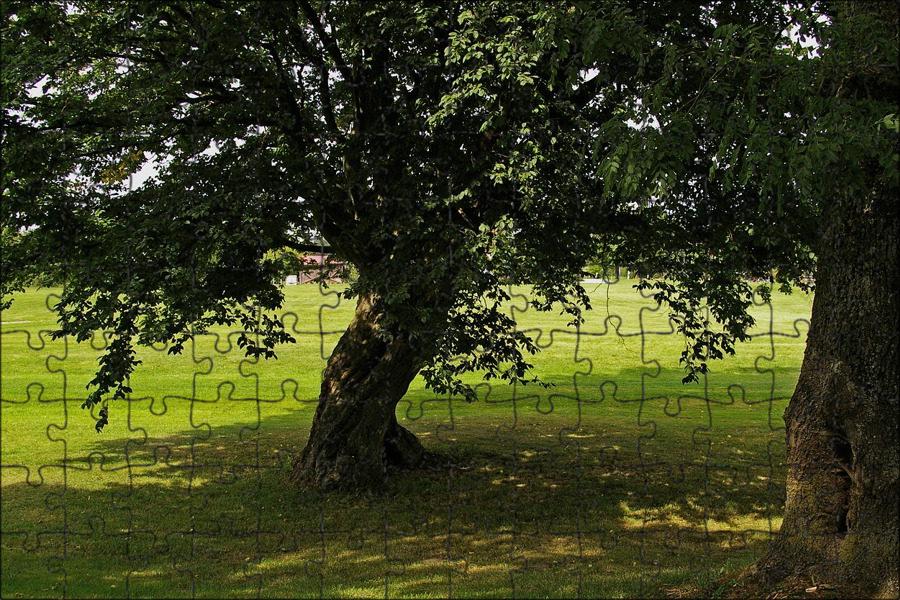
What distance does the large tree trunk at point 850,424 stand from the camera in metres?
5.71

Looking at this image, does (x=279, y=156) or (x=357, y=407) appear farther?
(x=357, y=407)

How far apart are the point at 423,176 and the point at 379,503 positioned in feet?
15.6

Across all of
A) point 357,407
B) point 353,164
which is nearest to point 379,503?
point 357,407

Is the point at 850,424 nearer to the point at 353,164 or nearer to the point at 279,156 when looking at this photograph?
the point at 353,164

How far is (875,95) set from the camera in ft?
19.2

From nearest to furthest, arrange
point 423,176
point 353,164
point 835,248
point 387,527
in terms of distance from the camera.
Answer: point 835,248, point 423,176, point 353,164, point 387,527

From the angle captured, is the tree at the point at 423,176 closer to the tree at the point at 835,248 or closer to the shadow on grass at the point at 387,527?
the tree at the point at 835,248

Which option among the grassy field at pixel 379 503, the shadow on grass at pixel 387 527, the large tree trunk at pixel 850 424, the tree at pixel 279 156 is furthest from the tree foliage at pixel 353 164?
the shadow on grass at pixel 387 527

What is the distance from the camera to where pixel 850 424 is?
19.2 feet

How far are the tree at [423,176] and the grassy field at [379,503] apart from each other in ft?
2.63

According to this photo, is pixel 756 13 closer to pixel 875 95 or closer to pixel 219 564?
pixel 875 95

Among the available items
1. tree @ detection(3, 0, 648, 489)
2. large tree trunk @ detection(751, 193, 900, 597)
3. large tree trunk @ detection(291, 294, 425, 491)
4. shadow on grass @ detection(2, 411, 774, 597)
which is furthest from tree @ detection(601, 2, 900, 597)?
large tree trunk @ detection(291, 294, 425, 491)

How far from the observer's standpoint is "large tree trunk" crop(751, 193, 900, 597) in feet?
18.7

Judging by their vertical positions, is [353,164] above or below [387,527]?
above
